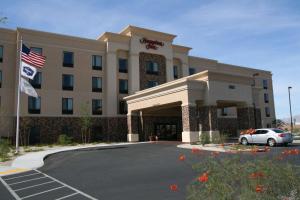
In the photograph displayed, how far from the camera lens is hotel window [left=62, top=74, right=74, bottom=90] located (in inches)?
1513

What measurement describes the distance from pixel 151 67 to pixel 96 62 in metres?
8.08

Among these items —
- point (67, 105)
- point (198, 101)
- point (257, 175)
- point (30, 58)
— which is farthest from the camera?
point (67, 105)

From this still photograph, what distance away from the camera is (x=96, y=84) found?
40.6 meters

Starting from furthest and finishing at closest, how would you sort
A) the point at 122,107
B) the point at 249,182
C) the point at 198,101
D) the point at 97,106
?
the point at 122,107
the point at 97,106
the point at 198,101
the point at 249,182

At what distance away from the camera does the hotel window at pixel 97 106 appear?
40031 mm


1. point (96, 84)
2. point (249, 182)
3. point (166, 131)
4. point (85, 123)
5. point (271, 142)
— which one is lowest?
point (271, 142)

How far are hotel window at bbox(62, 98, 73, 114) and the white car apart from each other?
2190cm

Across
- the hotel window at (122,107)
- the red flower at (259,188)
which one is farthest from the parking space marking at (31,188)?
the hotel window at (122,107)

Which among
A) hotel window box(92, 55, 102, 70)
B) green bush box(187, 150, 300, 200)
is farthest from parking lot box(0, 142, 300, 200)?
hotel window box(92, 55, 102, 70)

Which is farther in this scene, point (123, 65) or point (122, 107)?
point (123, 65)

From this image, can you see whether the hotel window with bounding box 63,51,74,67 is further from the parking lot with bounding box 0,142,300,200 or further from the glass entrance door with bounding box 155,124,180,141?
the parking lot with bounding box 0,142,300,200

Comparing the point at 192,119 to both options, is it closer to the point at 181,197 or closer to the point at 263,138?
the point at 263,138

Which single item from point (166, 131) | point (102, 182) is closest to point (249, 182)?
point (102, 182)

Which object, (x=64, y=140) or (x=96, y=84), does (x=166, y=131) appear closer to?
(x=96, y=84)
